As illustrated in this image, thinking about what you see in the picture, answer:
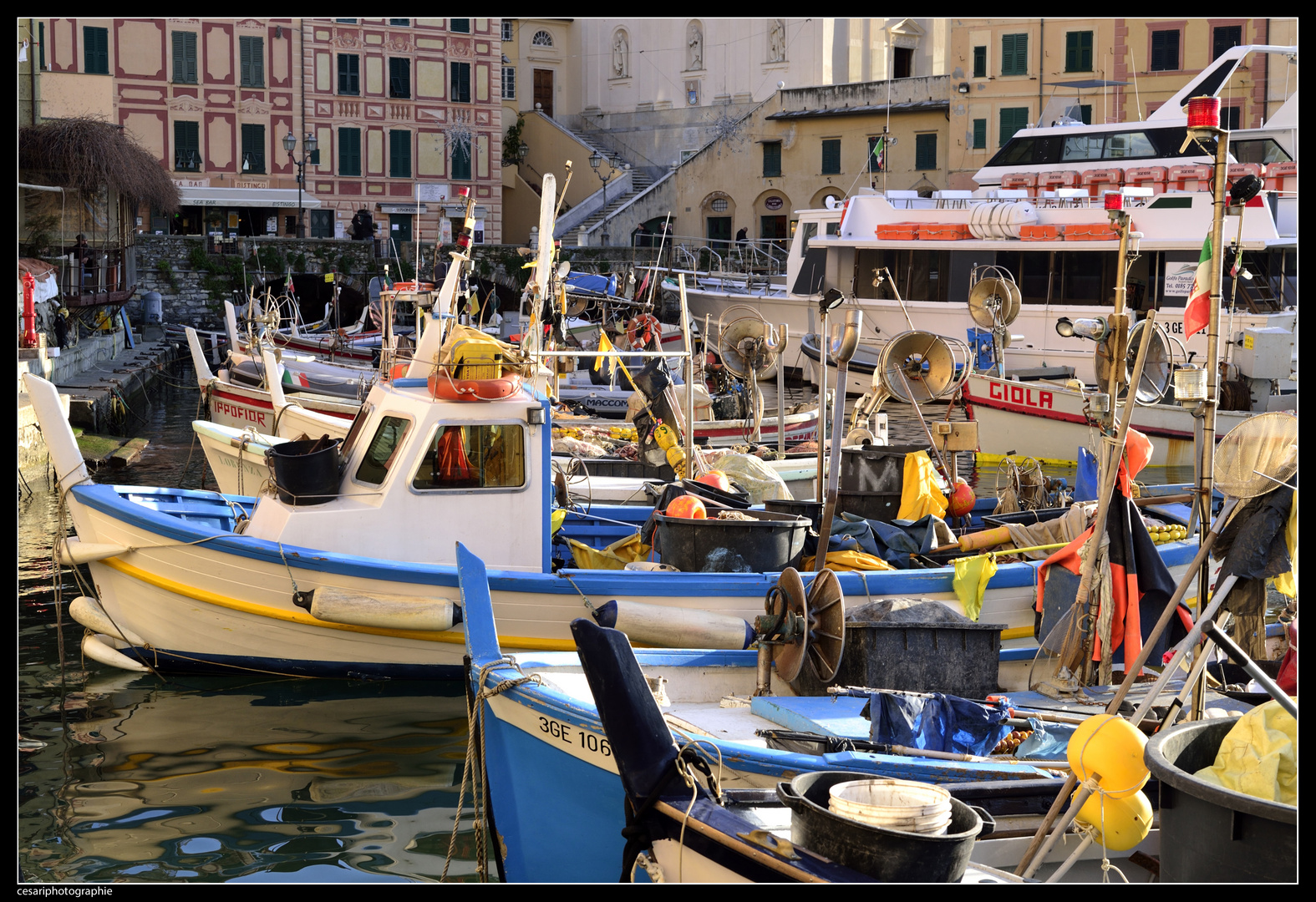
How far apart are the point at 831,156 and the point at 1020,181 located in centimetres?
1695

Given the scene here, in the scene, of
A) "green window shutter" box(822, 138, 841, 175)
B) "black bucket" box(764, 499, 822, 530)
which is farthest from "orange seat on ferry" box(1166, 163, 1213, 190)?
"green window shutter" box(822, 138, 841, 175)

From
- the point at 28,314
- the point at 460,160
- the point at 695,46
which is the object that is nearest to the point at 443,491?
the point at 28,314

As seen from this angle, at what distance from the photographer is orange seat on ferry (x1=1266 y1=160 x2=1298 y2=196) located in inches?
922

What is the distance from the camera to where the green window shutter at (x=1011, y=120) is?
37531mm

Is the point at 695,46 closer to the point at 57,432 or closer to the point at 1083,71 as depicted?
the point at 1083,71

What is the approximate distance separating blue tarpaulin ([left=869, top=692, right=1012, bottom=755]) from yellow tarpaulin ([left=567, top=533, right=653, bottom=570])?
3.45m

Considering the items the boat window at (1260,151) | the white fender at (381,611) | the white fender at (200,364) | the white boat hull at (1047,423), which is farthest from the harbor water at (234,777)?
the boat window at (1260,151)

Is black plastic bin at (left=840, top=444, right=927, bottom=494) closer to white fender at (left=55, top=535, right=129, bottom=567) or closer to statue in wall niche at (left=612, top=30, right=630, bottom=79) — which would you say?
white fender at (left=55, top=535, right=129, bottom=567)

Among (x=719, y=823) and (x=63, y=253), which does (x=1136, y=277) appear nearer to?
(x=719, y=823)

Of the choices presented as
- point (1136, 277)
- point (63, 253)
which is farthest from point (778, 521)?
point (63, 253)

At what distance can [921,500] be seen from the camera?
9.71 m

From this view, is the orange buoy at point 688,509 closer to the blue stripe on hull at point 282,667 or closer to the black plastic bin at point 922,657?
the blue stripe on hull at point 282,667

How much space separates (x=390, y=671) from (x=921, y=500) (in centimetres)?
397

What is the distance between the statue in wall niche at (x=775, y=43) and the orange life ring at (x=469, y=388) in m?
37.8
